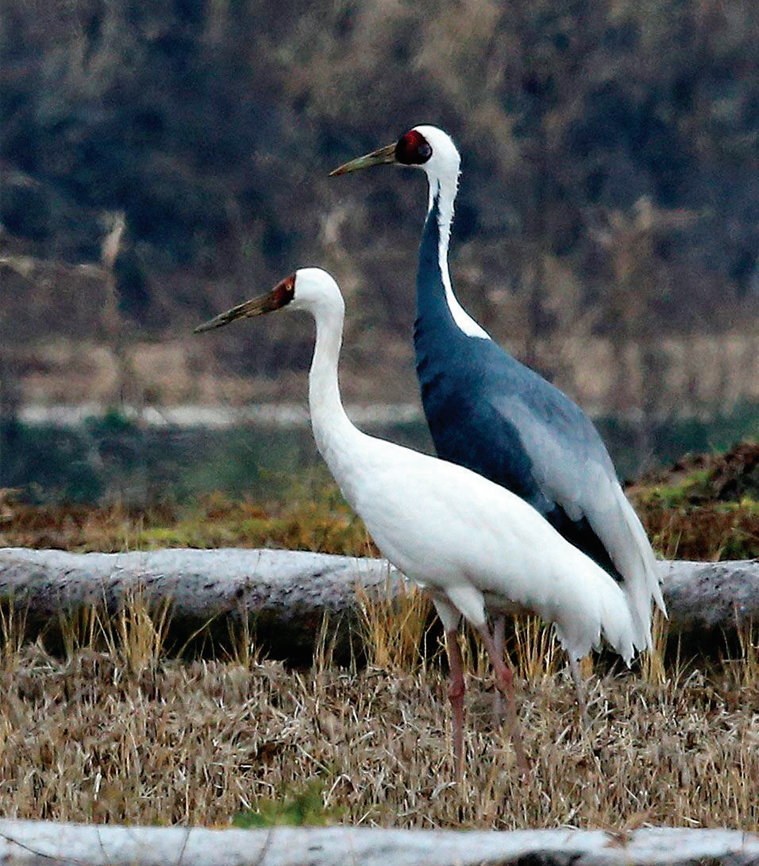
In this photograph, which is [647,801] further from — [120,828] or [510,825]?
[120,828]

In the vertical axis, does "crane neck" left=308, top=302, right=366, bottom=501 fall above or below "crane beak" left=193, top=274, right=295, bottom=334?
below

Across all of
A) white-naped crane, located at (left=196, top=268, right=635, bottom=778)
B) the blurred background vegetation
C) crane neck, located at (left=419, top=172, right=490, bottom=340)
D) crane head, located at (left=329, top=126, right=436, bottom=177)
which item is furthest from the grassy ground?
the blurred background vegetation

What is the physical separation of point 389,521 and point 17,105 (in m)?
17.4

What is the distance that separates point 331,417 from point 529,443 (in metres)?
0.54

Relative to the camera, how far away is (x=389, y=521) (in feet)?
11.9

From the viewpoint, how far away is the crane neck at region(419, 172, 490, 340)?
424 centimetres

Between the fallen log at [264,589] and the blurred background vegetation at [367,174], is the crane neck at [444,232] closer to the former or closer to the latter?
the fallen log at [264,589]

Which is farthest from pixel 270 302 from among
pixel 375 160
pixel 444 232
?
pixel 375 160

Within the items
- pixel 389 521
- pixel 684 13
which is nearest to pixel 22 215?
pixel 684 13

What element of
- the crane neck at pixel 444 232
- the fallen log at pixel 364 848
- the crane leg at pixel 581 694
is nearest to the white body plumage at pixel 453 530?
the crane leg at pixel 581 694

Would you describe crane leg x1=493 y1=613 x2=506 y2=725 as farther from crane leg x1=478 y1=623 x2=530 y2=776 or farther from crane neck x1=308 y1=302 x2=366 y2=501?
crane neck x1=308 y1=302 x2=366 y2=501

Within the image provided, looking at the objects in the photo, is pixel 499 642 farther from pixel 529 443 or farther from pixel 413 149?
pixel 413 149

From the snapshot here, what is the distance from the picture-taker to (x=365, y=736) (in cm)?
389

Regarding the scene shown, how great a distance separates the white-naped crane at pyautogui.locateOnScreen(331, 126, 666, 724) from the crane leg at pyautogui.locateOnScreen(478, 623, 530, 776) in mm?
229
